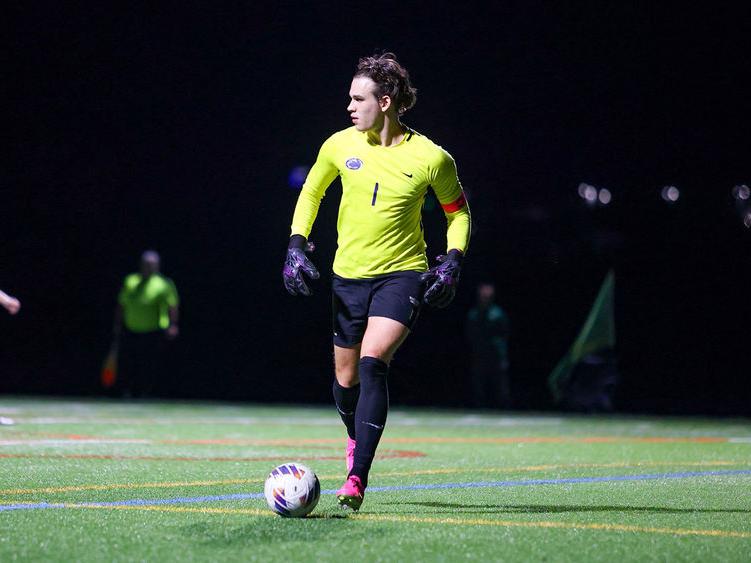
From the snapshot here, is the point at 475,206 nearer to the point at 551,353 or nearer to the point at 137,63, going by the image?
the point at 551,353

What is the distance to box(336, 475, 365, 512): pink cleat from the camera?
616 centimetres

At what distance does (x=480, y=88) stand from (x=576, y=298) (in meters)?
4.07

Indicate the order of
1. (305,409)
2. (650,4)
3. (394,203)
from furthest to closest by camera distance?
(650,4)
(305,409)
(394,203)

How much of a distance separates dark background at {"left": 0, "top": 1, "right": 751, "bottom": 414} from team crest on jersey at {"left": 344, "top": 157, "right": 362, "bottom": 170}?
→ 1509 cm

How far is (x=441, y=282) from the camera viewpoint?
21.8ft

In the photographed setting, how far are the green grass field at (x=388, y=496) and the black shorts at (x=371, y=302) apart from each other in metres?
0.91

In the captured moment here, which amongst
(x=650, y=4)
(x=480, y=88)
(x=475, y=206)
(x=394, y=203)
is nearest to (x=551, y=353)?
(x=475, y=206)

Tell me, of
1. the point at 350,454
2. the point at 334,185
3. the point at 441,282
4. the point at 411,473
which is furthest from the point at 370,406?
the point at 334,185

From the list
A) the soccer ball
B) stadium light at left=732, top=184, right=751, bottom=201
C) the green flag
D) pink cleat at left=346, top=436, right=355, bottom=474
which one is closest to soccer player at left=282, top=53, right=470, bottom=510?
pink cleat at left=346, top=436, right=355, bottom=474

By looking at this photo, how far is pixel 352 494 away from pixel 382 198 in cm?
157

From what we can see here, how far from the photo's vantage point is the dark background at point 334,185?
72.3ft

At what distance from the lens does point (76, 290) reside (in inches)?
932

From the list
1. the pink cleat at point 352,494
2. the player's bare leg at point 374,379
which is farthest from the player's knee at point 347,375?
the pink cleat at point 352,494

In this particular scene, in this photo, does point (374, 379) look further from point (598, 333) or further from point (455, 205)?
point (598, 333)
